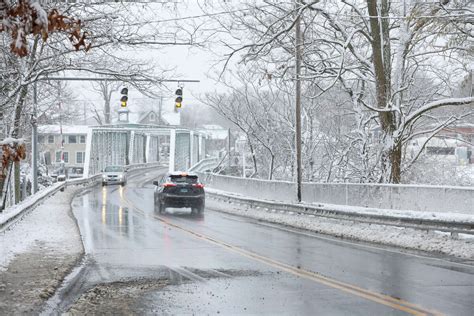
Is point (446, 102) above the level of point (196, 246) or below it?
above

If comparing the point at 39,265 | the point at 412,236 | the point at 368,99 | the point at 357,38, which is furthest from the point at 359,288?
the point at 368,99

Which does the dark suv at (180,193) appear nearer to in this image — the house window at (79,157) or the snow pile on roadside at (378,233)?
the snow pile on roadside at (378,233)

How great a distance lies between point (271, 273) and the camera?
11422 millimetres

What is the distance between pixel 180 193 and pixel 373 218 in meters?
10.8

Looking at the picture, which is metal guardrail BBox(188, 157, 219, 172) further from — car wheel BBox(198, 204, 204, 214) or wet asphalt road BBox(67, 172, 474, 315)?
wet asphalt road BBox(67, 172, 474, 315)

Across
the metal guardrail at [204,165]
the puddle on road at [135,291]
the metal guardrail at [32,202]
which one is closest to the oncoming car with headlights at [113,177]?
the metal guardrail at [32,202]

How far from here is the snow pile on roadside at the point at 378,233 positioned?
48.4ft

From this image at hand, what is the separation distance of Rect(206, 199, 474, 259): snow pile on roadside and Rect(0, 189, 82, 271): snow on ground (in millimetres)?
7302

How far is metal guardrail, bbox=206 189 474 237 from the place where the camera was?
15.1 m

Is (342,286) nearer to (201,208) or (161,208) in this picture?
(201,208)

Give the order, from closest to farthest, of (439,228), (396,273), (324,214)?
(396,273) < (439,228) < (324,214)

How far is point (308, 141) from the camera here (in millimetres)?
37375

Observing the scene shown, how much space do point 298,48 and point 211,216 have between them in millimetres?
7433

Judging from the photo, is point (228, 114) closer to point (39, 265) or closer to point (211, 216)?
point (211, 216)
